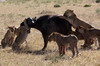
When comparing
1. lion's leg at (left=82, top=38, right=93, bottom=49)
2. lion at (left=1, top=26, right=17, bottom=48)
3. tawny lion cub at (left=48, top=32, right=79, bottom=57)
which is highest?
tawny lion cub at (left=48, top=32, right=79, bottom=57)

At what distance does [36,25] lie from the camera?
602 inches

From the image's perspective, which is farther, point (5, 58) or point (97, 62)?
point (5, 58)

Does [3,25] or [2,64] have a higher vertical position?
[2,64]

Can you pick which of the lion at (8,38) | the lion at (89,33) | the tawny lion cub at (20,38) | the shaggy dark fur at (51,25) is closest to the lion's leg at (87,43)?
the lion at (89,33)

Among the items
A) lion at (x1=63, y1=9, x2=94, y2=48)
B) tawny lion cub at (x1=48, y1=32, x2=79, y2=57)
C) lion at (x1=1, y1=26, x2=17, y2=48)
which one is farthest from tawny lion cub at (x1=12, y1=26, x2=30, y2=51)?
tawny lion cub at (x1=48, y1=32, x2=79, y2=57)

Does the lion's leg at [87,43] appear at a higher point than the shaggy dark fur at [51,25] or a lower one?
lower

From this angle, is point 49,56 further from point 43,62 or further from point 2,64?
point 2,64

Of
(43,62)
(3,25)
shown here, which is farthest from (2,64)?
(3,25)

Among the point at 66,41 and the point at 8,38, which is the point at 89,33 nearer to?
the point at 66,41

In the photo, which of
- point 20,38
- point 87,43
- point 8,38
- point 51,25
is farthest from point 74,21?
point 8,38

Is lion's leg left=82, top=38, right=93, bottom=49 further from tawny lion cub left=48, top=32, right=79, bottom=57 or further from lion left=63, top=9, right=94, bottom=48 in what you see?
tawny lion cub left=48, top=32, right=79, bottom=57

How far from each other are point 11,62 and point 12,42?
3.97m

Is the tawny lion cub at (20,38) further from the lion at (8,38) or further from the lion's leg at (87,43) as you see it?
the lion's leg at (87,43)

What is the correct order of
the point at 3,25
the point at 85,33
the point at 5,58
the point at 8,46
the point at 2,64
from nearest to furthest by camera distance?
the point at 2,64
the point at 5,58
the point at 85,33
the point at 8,46
the point at 3,25
